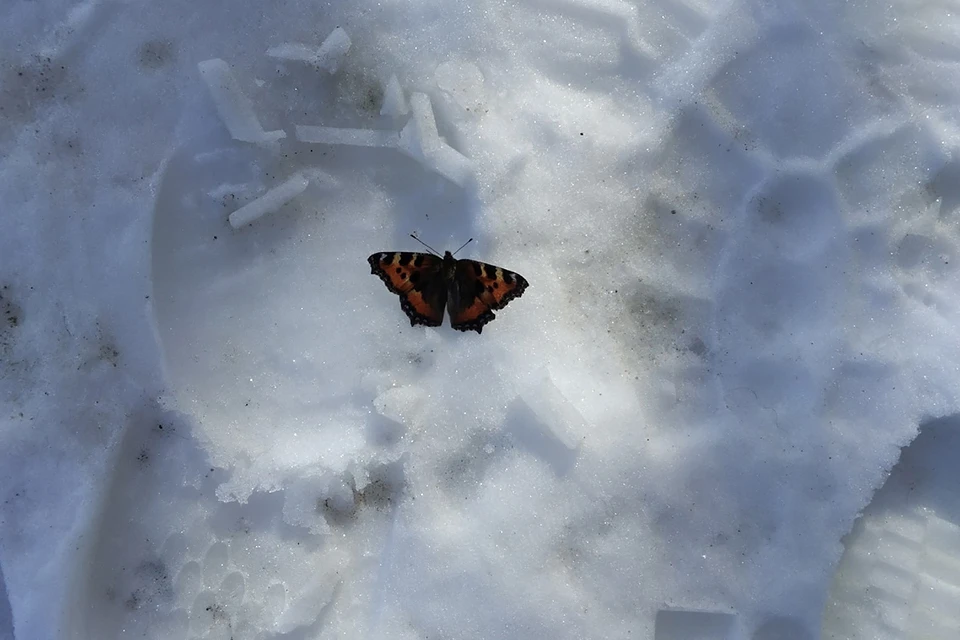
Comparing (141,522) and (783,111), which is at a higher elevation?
(783,111)

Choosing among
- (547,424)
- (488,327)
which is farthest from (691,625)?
(488,327)

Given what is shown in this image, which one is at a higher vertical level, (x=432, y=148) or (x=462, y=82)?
(x=462, y=82)

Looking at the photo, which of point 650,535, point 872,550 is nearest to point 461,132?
point 650,535

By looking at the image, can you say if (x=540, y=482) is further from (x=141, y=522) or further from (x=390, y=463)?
(x=141, y=522)

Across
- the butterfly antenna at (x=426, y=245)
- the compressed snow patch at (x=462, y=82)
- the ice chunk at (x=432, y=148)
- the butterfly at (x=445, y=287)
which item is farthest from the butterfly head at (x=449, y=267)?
the compressed snow patch at (x=462, y=82)

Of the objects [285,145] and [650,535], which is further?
[285,145]

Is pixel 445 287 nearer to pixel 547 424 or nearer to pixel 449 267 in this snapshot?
pixel 449 267

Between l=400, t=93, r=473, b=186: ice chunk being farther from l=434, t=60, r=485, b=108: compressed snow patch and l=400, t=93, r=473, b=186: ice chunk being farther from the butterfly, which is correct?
the butterfly
